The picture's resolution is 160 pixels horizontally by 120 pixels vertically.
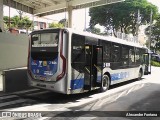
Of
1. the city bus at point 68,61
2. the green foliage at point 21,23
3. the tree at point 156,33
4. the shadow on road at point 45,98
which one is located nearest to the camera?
the city bus at point 68,61

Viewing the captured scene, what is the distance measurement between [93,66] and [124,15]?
43.4 m

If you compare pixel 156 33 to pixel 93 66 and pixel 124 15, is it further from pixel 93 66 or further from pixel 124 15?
pixel 93 66

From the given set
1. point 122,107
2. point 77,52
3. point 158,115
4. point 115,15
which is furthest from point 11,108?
point 115,15

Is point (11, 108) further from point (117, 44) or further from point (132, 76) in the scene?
point (132, 76)

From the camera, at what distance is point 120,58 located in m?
13.8

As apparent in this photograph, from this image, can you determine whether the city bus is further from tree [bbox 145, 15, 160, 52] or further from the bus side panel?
tree [bbox 145, 15, 160, 52]

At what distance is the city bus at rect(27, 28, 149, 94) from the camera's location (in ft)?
30.5

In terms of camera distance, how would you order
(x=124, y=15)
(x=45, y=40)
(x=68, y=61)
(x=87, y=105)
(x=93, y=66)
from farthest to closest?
(x=124, y=15)
(x=93, y=66)
(x=45, y=40)
(x=68, y=61)
(x=87, y=105)

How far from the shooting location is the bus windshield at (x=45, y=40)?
955 cm

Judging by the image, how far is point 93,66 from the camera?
10.9 metres

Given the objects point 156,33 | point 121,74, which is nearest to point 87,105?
point 121,74

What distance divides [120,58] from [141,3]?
140ft

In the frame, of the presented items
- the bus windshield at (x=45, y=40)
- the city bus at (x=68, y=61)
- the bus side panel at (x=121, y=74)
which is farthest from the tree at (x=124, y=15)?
the bus windshield at (x=45, y=40)

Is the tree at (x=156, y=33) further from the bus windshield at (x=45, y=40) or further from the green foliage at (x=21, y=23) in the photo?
the bus windshield at (x=45, y=40)
